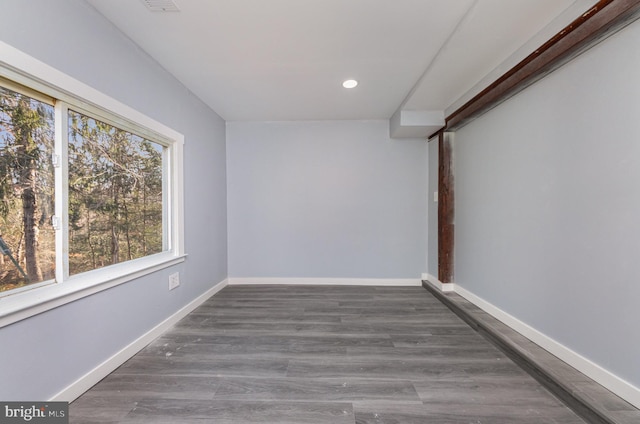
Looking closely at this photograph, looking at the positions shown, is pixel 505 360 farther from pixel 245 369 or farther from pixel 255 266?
pixel 255 266

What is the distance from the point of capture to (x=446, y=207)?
3168 mm

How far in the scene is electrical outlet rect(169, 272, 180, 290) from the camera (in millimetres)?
2429

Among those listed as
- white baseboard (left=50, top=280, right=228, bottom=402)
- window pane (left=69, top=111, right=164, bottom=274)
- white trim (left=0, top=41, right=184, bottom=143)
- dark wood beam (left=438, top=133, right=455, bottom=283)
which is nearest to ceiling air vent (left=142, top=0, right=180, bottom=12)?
white trim (left=0, top=41, right=184, bottom=143)

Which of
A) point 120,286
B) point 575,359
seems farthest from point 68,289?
point 575,359

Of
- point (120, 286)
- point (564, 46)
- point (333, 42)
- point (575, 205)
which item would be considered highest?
point (333, 42)

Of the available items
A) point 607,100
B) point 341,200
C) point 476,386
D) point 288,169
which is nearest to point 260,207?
point 288,169

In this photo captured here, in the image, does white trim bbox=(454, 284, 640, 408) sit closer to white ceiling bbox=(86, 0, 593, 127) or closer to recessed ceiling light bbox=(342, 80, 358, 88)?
white ceiling bbox=(86, 0, 593, 127)

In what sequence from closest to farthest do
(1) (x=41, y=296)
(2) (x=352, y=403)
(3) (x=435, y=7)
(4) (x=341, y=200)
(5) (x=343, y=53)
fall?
1. (1) (x=41, y=296)
2. (2) (x=352, y=403)
3. (3) (x=435, y=7)
4. (5) (x=343, y=53)
5. (4) (x=341, y=200)

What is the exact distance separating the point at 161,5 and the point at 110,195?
138cm

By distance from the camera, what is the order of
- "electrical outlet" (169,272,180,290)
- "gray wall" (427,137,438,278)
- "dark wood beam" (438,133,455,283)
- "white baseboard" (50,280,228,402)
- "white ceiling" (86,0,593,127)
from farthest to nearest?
"gray wall" (427,137,438,278), "dark wood beam" (438,133,455,283), "electrical outlet" (169,272,180,290), "white ceiling" (86,0,593,127), "white baseboard" (50,280,228,402)

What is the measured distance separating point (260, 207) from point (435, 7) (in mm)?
2957

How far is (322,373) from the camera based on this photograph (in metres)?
1.75

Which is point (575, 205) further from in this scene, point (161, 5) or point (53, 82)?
point (53, 82)

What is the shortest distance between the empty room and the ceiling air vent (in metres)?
0.02
